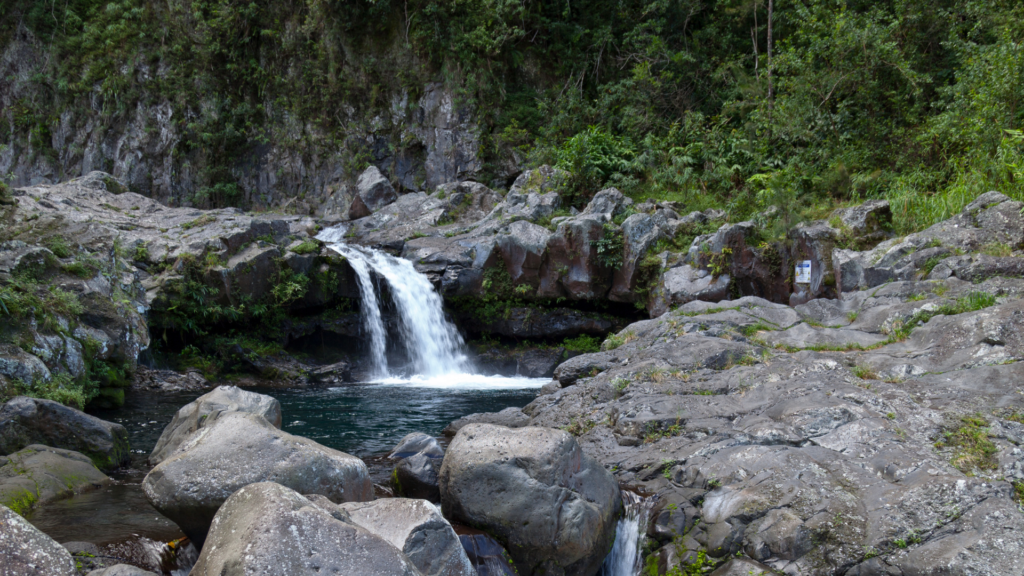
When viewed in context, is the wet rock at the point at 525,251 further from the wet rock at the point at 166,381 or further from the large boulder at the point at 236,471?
the large boulder at the point at 236,471

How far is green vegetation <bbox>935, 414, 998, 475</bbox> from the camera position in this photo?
4.52 metres

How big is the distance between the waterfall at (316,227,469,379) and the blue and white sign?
8591 millimetres

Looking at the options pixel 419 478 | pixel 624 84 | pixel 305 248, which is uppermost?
pixel 624 84

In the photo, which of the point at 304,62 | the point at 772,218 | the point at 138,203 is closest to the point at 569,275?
the point at 772,218

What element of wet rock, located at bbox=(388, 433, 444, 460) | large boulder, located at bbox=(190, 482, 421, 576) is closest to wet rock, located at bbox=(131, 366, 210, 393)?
wet rock, located at bbox=(388, 433, 444, 460)

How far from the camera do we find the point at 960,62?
1506 centimetres

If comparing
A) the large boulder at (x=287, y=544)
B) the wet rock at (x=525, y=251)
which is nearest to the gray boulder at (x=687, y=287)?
the wet rock at (x=525, y=251)

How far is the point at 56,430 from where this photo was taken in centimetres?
675

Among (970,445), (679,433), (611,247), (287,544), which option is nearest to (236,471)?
(287,544)

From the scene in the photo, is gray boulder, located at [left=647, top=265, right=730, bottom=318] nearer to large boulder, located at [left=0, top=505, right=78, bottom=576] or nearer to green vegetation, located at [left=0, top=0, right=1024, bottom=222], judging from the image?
green vegetation, located at [left=0, top=0, right=1024, bottom=222]

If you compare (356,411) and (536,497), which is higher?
(536,497)

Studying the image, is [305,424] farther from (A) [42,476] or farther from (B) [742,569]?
(B) [742,569]

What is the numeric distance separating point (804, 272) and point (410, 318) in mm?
9614

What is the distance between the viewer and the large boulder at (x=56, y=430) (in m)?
6.52
